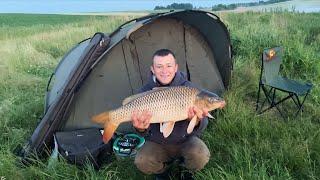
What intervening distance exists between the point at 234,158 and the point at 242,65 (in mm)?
3498

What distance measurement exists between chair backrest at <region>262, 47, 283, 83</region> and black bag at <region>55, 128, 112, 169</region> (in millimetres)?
2096

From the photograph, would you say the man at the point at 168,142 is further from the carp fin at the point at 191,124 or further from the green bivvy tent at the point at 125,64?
the green bivvy tent at the point at 125,64

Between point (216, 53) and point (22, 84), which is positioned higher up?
point (216, 53)

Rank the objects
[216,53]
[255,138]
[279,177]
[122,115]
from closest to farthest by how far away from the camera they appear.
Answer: [122,115]
[279,177]
[255,138]
[216,53]

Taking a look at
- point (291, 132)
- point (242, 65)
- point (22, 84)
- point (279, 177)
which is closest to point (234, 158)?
point (279, 177)

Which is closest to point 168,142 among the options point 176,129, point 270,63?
point 176,129

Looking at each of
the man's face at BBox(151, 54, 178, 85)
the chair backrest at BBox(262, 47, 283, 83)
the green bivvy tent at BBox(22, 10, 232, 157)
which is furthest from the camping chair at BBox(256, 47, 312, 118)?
the man's face at BBox(151, 54, 178, 85)

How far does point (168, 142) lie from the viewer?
391 centimetres

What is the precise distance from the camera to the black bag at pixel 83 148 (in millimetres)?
4422

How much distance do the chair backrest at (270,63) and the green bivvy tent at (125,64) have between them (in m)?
0.44

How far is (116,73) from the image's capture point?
17.8 ft

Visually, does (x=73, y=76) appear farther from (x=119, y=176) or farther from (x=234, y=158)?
(x=234, y=158)

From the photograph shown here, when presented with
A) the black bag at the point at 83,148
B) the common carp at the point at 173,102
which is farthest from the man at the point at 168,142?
Answer: the black bag at the point at 83,148

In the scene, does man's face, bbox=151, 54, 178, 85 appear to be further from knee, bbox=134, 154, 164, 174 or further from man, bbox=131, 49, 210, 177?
knee, bbox=134, 154, 164, 174
